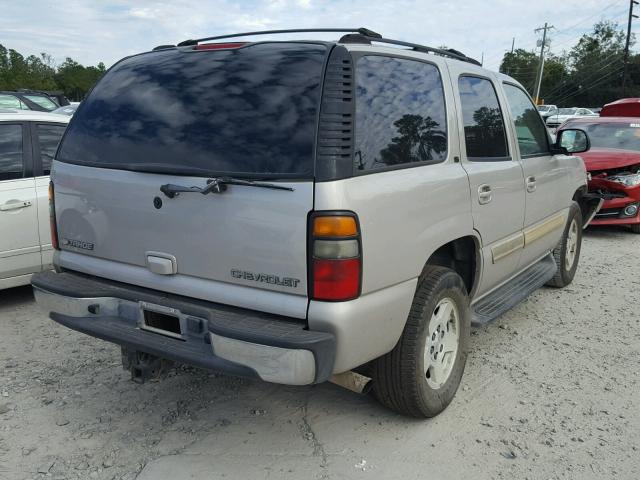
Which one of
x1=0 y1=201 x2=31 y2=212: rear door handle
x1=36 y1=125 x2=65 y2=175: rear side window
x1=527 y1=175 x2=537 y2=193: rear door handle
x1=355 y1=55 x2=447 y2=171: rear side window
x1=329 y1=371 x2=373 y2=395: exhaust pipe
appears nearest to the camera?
x1=355 y1=55 x2=447 y2=171: rear side window

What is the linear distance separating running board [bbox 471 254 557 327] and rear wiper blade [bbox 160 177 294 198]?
180cm

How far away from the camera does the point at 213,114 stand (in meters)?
2.69

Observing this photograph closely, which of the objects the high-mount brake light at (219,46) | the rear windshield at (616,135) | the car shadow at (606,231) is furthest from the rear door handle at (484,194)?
the rear windshield at (616,135)

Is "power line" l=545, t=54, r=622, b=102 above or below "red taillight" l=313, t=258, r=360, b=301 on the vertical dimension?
above

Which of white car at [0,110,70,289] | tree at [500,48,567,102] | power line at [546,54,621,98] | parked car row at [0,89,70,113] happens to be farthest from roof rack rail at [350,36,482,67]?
tree at [500,48,567,102]

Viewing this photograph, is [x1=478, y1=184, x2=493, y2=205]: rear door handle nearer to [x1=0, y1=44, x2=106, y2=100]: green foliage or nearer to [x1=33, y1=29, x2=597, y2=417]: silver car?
[x1=33, y1=29, x2=597, y2=417]: silver car


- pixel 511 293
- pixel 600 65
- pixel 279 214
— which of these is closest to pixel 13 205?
pixel 279 214

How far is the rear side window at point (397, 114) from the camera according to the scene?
2643mm

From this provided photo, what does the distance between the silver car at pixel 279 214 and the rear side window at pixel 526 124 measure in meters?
0.91

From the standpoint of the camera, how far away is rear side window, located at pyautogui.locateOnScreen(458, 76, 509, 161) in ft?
11.6

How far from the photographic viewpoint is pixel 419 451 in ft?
9.72

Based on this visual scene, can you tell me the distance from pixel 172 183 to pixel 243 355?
0.85m

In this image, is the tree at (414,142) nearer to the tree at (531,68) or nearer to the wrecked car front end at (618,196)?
the wrecked car front end at (618,196)

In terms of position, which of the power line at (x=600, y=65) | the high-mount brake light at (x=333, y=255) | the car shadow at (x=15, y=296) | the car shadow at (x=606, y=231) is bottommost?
the car shadow at (x=15, y=296)
